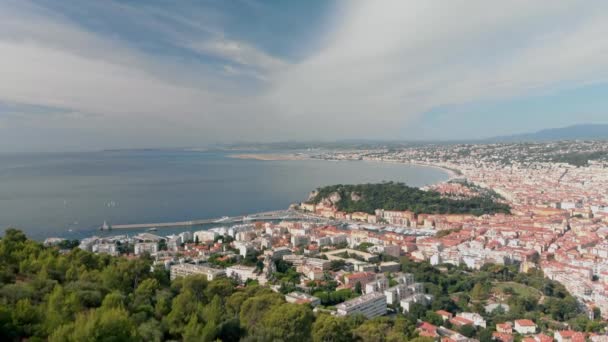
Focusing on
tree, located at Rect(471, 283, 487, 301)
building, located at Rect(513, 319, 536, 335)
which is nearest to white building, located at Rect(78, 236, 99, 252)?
tree, located at Rect(471, 283, 487, 301)

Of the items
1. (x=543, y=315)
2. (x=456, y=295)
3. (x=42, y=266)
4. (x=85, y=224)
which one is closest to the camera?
(x=42, y=266)

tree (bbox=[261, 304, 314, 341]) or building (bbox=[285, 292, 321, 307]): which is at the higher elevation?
tree (bbox=[261, 304, 314, 341])

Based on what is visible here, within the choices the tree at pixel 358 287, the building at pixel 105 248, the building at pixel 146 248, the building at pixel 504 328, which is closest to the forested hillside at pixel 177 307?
the building at pixel 504 328

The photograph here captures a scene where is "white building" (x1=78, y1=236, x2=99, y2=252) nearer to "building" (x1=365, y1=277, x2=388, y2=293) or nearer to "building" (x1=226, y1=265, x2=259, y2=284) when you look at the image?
"building" (x1=226, y1=265, x2=259, y2=284)

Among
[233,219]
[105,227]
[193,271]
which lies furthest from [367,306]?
[105,227]

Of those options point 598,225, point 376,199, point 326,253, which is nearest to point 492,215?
point 598,225

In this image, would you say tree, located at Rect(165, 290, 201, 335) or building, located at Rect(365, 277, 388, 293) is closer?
tree, located at Rect(165, 290, 201, 335)

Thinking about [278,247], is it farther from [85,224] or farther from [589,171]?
[589,171]

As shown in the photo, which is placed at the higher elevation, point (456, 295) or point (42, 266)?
point (42, 266)

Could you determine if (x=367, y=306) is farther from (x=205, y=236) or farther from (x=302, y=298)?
(x=205, y=236)
